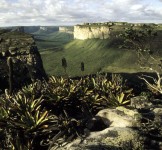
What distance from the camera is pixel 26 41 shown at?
201 ft

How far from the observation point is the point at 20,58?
5391cm

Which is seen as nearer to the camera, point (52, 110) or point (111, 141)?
point (111, 141)

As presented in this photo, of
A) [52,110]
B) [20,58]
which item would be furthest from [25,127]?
[20,58]

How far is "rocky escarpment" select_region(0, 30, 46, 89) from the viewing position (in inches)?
1718

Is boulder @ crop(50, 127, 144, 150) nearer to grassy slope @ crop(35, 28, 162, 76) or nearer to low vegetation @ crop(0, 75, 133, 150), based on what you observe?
low vegetation @ crop(0, 75, 133, 150)

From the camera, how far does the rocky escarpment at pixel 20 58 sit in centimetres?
4362

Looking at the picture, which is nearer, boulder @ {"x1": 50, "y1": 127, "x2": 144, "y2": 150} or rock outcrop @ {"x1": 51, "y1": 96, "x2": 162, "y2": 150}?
boulder @ {"x1": 50, "y1": 127, "x2": 144, "y2": 150}

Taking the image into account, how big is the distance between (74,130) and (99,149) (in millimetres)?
1884

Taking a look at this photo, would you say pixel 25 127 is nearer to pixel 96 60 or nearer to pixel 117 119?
pixel 117 119

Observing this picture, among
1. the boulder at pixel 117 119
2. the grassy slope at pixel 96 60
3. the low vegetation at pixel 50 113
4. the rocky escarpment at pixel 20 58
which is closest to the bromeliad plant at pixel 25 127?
the low vegetation at pixel 50 113

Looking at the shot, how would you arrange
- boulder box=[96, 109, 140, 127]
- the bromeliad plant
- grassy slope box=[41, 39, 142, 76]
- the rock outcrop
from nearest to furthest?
the rock outcrop < the bromeliad plant < boulder box=[96, 109, 140, 127] < grassy slope box=[41, 39, 142, 76]

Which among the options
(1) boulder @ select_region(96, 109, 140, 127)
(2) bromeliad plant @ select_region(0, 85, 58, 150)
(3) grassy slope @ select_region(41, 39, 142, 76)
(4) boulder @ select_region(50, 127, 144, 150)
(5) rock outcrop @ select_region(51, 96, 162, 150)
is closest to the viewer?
(4) boulder @ select_region(50, 127, 144, 150)

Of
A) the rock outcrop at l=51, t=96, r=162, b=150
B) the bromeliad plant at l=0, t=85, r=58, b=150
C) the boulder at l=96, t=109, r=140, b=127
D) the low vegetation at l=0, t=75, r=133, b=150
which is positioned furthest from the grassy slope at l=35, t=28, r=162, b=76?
the bromeliad plant at l=0, t=85, r=58, b=150

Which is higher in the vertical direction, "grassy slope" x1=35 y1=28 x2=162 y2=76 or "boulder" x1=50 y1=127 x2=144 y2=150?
"boulder" x1=50 y1=127 x2=144 y2=150
